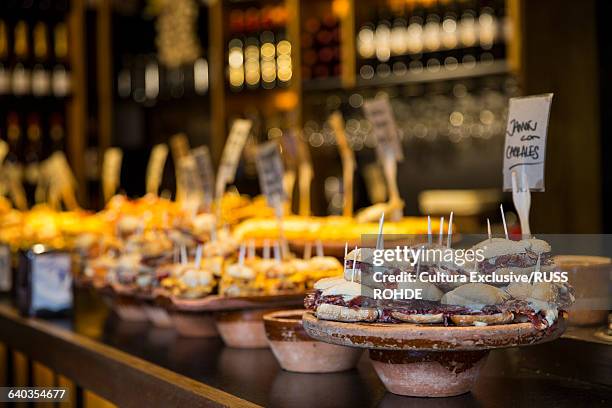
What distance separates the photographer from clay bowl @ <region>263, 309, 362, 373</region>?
1760mm

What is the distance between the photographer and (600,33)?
4.13 metres

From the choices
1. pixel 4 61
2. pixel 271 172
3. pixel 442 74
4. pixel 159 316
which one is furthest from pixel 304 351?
pixel 4 61

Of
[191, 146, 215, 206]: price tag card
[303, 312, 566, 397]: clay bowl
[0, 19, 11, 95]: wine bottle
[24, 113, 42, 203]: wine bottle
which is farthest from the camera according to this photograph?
[24, 113, 42, 203]: wine bottle

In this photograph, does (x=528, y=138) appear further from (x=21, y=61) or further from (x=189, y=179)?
(x=21, y=61)

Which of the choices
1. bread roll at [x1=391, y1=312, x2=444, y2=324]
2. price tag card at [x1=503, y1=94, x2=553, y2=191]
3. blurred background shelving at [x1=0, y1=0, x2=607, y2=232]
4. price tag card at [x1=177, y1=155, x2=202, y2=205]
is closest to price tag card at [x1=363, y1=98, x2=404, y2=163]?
price tag card at [x1=177, y1=155, x2=202, y2=205]

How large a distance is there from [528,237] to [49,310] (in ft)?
5.66

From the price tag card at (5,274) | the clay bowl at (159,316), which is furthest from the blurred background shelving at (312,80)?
the clay bowl at (159,316)

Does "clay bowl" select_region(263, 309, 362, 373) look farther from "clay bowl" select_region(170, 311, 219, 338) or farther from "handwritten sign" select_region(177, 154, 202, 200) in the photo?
"handwritten sign" select_region(177, 154, 202, 200)

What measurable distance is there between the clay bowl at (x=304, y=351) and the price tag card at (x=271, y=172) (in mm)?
→ 612

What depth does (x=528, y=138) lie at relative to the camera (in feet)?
5.66

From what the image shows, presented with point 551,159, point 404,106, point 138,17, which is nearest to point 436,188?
point 404,106

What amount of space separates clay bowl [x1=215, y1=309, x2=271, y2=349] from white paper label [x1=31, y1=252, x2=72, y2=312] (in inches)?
33.6

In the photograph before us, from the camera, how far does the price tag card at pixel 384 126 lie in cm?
270

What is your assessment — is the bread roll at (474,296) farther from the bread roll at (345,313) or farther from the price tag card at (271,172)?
the price tag card at (271,172)
